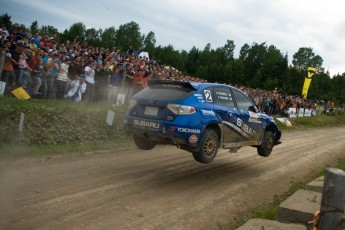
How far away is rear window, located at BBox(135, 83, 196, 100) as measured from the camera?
25.1ft

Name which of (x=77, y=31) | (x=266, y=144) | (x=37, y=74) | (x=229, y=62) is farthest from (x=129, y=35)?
(x=266, y=144)

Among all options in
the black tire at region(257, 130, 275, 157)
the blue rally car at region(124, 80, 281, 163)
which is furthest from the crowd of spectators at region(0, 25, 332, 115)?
the black tire at region(257, 130, 275, 157)

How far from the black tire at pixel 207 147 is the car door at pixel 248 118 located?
1.08 metres

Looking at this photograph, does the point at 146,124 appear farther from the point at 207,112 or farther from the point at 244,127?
the point at 244,127

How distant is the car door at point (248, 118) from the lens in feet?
29.5

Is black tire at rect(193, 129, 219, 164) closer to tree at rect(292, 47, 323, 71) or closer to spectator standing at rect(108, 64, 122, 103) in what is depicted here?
spectator standing at rect(108, 64, 122, 103)

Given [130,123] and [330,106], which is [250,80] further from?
[130,123]

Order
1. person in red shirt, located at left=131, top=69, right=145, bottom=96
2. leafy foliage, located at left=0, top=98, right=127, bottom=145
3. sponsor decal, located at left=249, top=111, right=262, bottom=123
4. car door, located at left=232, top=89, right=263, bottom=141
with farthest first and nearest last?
person in red shirt, located at left=131, top=69, right=145, bottom=96 < leafy foliage, located at left=0, top=98, right=127, bottom=145 < sponsor decal, located at left=249, top=111, right=262, bottom=123 < car door, located at left=232, top=89, right=263, bottom=141

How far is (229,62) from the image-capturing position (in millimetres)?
112312

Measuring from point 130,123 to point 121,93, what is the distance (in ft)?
24.9

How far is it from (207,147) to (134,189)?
1.77 metres

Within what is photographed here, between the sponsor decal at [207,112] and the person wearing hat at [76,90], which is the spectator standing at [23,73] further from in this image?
the sponsor decal at [207,112]

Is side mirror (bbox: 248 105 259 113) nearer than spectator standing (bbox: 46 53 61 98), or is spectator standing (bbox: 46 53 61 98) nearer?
side mirror (bbox: 248 105 259 113)

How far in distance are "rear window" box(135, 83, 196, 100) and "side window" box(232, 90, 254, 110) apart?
171 cm
